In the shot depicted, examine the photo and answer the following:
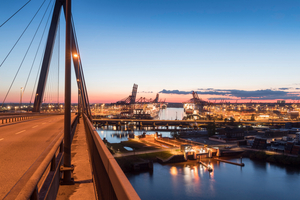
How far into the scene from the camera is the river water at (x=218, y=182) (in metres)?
34.1

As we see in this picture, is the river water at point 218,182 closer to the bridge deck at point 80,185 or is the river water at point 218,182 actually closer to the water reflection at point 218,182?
the water reflection at point 218,182

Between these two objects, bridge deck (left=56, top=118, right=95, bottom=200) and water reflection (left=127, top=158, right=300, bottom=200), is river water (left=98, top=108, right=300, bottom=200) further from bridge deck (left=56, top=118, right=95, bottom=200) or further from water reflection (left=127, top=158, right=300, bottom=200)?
bridge deck (left=56, top=118, right=95, bottom=200)

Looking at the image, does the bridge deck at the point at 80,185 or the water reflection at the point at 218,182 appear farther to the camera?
the water reflection at the point at 218,182

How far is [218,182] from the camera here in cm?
3841

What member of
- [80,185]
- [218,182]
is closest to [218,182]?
[218,182]

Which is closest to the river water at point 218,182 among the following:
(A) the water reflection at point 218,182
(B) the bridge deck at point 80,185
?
(A) the water reflection at point 218,182

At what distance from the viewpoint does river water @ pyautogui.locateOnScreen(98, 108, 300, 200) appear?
1344 inches

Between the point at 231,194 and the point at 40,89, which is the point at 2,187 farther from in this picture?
the point at 231,194

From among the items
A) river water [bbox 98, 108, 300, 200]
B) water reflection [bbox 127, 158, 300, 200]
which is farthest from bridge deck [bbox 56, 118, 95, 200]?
water reflection [bbox 127, 158, 300, 200]

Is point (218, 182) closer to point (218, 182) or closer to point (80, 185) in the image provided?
point (218, 182)

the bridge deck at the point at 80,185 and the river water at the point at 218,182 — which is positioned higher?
the bridge deck at the point at 80,185

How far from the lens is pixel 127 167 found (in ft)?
139

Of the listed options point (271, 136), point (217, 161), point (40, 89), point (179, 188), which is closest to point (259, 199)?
point (179, 188)

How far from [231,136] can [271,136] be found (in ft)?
62.6
